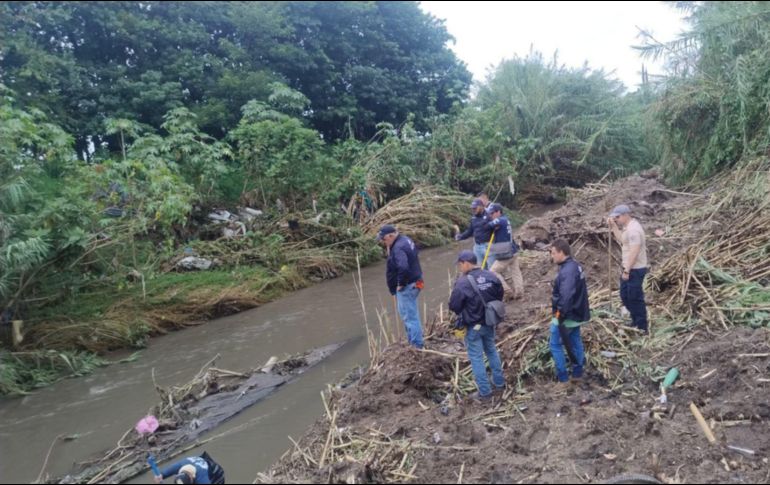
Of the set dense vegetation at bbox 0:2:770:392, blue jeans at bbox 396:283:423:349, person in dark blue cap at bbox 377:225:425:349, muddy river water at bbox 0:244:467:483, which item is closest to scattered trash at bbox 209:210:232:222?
dense vegetation at bbox 0:2:770:392

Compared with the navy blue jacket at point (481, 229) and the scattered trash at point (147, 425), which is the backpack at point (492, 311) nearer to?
the navy blue jacket at point (481, 229)

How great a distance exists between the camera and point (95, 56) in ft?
58.7

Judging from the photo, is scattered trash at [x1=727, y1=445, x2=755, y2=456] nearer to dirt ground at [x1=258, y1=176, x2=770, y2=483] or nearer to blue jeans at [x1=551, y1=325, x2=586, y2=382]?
dirt ground at [x1=258, y1=176, x2=770, y2=483]

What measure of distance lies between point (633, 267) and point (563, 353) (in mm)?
1513

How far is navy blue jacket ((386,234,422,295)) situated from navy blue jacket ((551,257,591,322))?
1791 millimetres

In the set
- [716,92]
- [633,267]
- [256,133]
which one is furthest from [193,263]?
[716,92]

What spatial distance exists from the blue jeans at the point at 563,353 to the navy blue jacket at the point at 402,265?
1.85 m

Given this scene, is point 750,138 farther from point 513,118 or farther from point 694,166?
point 513,118

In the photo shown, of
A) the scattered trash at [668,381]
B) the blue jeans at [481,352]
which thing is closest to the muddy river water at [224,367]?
the blue jeans at [481,352]

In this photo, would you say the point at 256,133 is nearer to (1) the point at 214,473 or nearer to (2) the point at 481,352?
(2) the point at 481,352

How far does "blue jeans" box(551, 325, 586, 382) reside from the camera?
558 cm

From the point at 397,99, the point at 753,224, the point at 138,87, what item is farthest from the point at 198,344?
the point at 397,99

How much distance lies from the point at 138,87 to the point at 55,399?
1226 centimetres

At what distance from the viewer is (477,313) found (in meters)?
5.41
